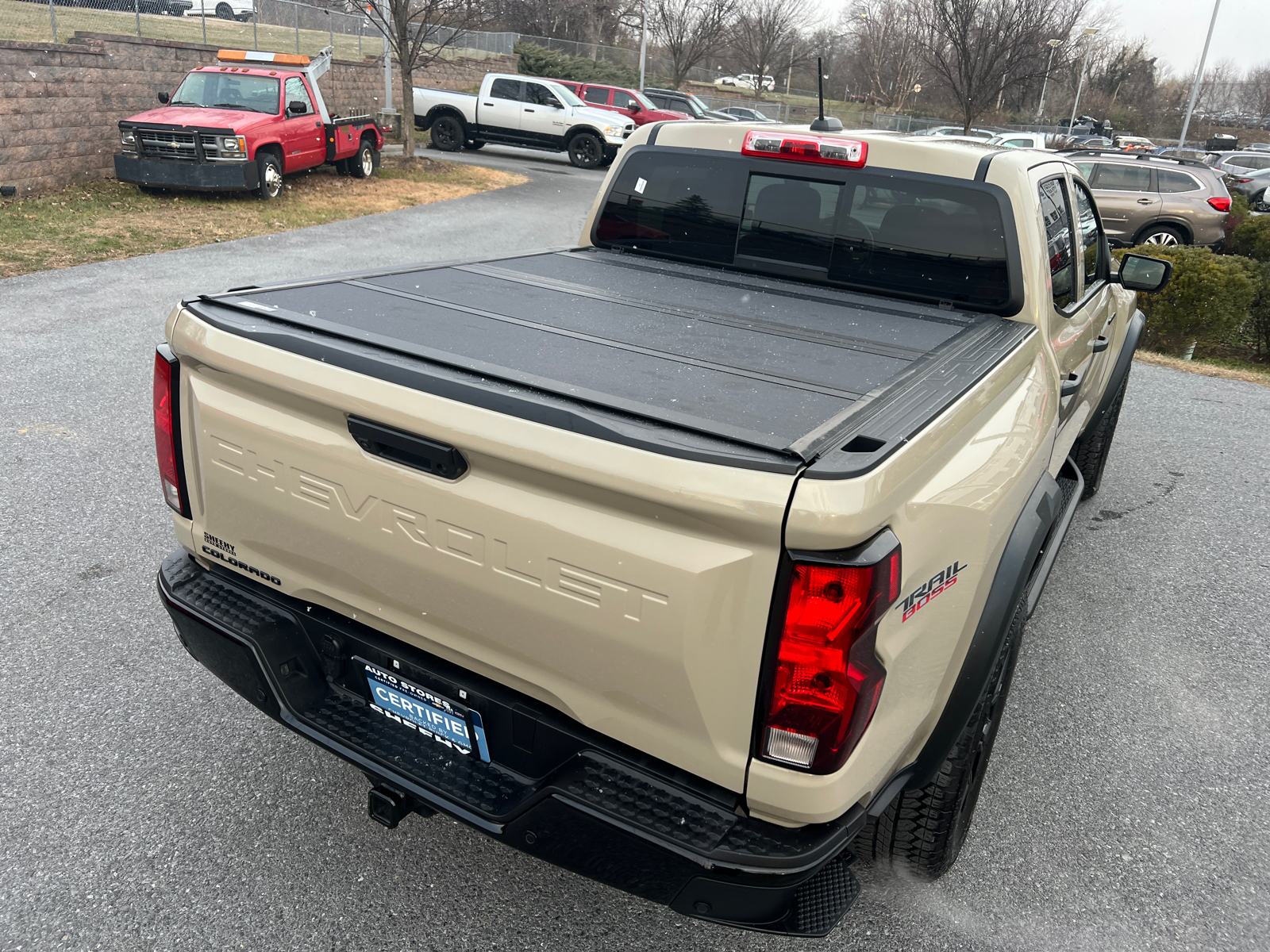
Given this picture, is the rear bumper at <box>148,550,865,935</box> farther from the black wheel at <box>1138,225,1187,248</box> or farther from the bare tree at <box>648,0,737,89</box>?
the bare tree at <box>648,0,737,89</box>

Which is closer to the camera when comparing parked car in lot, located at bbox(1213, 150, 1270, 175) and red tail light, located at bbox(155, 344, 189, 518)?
red tail light, located at bbox(155, 344, 189, 518)

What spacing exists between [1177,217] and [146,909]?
18259 millimetres

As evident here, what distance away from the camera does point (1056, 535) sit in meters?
3.45

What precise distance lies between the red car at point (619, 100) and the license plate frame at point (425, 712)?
81.4 feet

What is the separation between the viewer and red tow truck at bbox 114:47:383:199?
1290 centimetres

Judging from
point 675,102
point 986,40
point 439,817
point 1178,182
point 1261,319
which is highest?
point 986,40

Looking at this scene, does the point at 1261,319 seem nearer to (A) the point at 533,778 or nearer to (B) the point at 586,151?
(A) the point at 533,778

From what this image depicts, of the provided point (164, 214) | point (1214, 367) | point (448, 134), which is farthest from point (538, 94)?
point (1214, 367)

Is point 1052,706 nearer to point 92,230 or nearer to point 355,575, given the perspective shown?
point 355,575

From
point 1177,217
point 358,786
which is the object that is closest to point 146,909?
point 358,786

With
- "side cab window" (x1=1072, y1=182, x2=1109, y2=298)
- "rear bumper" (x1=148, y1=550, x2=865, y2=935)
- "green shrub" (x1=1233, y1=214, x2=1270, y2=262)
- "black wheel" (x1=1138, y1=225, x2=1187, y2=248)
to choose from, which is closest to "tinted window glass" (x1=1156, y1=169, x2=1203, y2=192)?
"black wheel" (x1=1138, y1=225, x2=1187, y2=248)

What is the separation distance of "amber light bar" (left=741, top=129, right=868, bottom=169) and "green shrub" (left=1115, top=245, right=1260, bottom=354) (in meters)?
7.71

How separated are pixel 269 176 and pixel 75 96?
124 inches

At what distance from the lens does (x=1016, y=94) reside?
43719 mm
